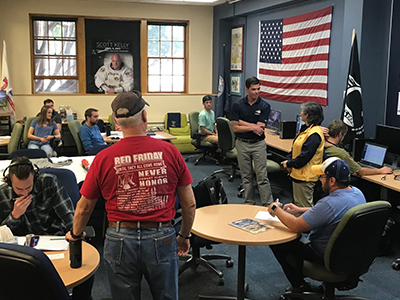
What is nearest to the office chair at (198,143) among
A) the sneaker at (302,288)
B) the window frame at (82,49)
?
the window frame at (82,49)

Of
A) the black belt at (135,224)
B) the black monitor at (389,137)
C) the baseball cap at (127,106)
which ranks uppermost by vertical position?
the baseball cap at (127,106)

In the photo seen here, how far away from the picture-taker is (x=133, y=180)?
2.16 meters

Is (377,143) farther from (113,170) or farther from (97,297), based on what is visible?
(113,170)

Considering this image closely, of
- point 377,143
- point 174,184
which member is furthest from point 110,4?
point 174,184

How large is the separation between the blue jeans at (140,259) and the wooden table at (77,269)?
161 mm

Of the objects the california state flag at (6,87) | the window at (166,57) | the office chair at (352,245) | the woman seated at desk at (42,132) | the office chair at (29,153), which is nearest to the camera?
the office chair at (352,245)

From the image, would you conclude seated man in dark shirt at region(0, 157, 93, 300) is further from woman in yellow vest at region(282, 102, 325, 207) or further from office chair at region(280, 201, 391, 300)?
woman in yellow vest at region(282, 102, 325, 207)

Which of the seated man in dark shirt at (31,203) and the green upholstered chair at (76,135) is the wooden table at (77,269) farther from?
the green upholstered chair at (76,135)

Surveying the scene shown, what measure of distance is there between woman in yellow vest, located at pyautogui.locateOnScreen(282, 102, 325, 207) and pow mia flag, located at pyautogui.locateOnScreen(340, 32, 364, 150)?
994mm

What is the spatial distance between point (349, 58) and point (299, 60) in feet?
5.52

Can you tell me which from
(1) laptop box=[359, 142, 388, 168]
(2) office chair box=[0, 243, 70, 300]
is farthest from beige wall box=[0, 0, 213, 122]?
(2) office chair box=[0, 243, 70, 300]

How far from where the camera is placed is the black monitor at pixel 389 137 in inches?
194

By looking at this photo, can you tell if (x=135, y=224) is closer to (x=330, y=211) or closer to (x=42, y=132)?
(x=330, y=211)

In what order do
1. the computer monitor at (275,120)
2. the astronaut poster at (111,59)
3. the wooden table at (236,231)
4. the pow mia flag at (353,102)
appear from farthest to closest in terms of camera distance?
the astronaut poster at (111,59)
the computer monitor at (275,120)
the pow mia flag at (353,102)
the wooden table at (236,231)
